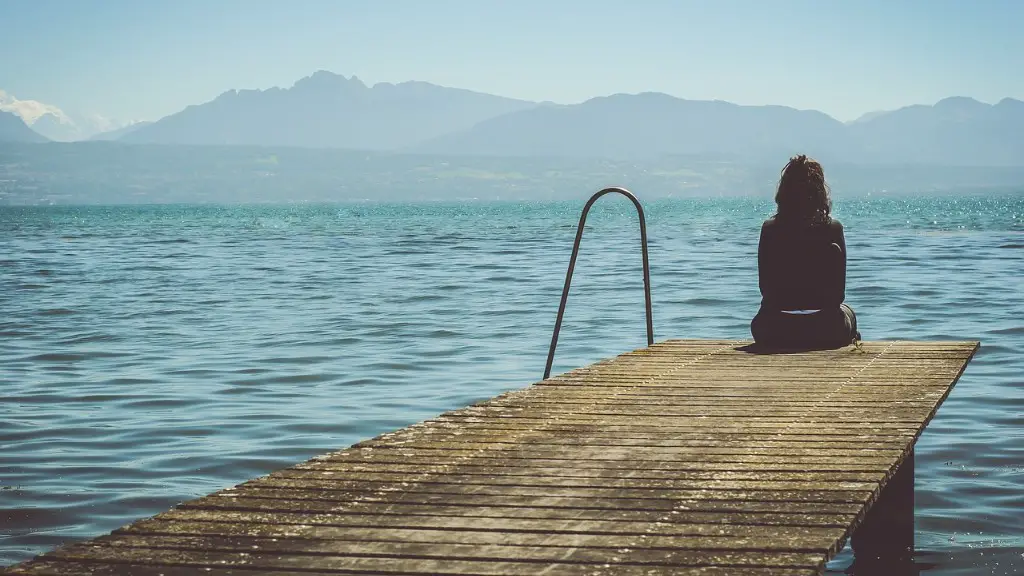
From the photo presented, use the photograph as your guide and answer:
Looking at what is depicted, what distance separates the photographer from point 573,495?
4406mm

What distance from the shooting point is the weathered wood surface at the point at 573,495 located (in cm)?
365

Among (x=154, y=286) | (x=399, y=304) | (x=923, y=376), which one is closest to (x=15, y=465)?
(x=923, y=376)

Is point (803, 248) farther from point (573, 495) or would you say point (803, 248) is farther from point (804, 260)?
point (573, 495)

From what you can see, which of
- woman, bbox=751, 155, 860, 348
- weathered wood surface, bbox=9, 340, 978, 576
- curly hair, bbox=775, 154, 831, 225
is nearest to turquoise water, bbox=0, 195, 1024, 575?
woman, bbox=751, 155, 860, 348

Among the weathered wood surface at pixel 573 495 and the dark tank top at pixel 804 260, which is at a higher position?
the dark tank top at pixel 804 260

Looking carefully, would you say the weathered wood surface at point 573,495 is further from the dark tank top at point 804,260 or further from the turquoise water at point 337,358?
the turquoise water at point 337,358

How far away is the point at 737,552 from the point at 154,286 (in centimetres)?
2447

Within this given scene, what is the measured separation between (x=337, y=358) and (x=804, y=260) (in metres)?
7.39

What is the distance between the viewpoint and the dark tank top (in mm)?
8242

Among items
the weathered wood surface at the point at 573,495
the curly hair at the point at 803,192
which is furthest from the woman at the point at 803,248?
the weathered wood surface at the point at 573,495

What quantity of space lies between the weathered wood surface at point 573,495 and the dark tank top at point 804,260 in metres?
1.50

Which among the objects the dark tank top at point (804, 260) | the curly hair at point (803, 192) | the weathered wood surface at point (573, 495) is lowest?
the weathered wood surface at point (573, 495)

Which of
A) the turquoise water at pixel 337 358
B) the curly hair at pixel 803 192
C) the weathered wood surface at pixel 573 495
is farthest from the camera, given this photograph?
the curly hair at pixel 803 192

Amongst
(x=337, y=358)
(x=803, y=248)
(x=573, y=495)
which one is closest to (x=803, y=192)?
(x=803, y=248)
